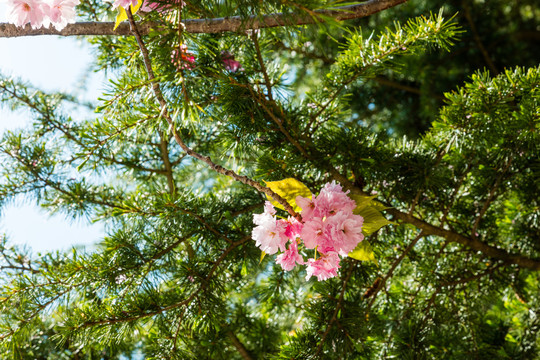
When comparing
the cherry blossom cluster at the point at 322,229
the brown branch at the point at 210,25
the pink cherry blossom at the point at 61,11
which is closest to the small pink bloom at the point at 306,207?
the cherry blossom cluster at the point at 322,229

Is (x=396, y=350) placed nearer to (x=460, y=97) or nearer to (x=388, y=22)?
(x=460, y=97)

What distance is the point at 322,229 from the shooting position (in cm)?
47

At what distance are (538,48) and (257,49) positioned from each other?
3.92ft

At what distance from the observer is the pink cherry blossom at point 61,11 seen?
1.50ft

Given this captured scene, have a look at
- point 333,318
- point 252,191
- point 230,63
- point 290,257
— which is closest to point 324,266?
point 290,257

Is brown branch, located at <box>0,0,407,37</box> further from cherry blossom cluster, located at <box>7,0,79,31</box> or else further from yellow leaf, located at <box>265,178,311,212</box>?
yellow leaf, located at <box>265,178,311,212</box>

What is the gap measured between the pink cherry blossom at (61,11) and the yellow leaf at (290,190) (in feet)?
0.83

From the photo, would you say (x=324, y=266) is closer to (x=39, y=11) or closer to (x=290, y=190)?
(x=290, y=190)

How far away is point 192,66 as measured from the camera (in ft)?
1.66

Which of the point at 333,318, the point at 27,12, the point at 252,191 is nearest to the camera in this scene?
the point at 27,12

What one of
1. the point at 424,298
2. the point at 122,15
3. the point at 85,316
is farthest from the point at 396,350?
the point at 122,15

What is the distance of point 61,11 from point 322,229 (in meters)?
0.33

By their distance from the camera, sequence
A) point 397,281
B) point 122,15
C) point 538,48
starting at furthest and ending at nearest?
point 538,48 < point 397,281 < point 122,15

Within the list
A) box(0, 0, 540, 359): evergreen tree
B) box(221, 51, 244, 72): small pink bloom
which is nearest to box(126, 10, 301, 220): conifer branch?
box(0, 0, 540, 359): evergreen tree
